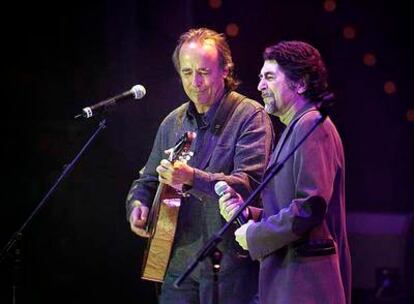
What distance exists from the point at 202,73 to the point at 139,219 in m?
0.79

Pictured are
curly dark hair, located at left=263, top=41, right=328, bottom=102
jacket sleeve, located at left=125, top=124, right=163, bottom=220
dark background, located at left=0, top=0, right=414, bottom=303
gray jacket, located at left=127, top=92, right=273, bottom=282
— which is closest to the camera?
curly dark hair, located at left=263, top=41, right=328, bottom=102

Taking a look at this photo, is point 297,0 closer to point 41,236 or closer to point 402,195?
point 402,195

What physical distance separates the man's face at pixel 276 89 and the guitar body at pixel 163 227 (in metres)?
0.58

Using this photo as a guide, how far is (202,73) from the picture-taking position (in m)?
3.57

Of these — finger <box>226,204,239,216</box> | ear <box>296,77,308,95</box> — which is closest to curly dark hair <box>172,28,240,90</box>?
ear <box>296,77,308,95</box>

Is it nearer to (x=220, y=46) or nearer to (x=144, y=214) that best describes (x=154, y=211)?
(x=144, y=214)

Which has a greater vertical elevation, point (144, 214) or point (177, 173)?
point (177, 173)

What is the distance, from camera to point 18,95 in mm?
4965

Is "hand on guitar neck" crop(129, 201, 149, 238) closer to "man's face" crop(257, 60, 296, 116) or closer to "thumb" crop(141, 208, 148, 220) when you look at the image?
"thumb" crop(141, 208, 148, 220)

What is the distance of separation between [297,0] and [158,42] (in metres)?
1.03

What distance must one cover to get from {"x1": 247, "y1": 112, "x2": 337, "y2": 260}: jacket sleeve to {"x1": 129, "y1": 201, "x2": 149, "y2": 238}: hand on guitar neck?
3.05 feet

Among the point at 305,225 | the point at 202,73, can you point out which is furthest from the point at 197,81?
the point at 305,225

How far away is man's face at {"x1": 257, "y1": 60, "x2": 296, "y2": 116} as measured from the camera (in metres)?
2.88

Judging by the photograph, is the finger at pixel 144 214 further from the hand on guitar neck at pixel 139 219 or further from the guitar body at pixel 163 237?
the guitar body at pixel 163 237
